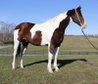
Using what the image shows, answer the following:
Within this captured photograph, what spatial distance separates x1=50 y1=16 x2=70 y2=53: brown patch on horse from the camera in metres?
13.6

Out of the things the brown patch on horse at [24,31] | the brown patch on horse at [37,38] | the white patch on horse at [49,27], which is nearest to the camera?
the white patch on horse at [49,27]

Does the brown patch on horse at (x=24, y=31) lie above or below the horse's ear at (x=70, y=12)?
below

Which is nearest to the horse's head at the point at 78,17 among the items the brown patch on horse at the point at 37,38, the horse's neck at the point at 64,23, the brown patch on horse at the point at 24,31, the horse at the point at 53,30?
the horse at the point at 53,30

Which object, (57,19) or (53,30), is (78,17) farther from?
(53,30)

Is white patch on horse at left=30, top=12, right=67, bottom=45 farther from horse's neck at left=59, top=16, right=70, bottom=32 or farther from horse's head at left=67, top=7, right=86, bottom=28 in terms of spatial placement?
horse's head at left=67, top=7, right=86, bottom=28

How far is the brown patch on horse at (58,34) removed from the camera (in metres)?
13.6

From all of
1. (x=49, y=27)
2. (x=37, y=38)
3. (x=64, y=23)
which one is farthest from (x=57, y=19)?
(x=37, y=38)

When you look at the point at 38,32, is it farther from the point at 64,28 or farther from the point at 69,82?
the point at 69,82

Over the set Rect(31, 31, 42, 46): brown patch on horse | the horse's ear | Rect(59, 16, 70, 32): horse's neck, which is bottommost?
Rect(31, 31, 42, 46): brown patch on horse

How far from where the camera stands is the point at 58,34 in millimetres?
13648

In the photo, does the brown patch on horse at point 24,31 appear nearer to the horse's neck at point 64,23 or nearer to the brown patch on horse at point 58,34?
the brown patch on horse at point 58,34

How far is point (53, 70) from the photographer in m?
14.4

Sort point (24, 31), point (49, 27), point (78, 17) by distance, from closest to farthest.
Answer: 1. point (78, 17)
2. point (49, 27)
3. point (24, 31)

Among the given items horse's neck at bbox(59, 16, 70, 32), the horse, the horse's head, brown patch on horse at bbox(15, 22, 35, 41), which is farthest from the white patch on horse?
brown patch on horse at bbox(15, 22, 35, 41)
